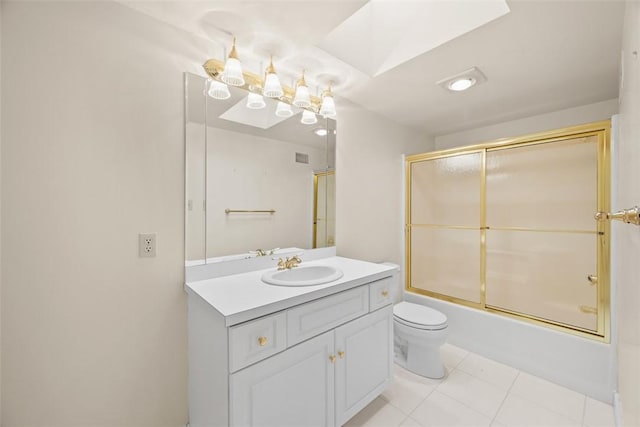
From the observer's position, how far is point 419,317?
2.00 meters

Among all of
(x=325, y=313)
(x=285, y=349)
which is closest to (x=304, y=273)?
(x=325, y=313)

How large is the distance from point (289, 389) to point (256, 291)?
0.44 metres

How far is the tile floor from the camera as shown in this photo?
1503mm

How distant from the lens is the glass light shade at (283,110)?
175 cm

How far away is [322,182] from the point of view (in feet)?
6.61

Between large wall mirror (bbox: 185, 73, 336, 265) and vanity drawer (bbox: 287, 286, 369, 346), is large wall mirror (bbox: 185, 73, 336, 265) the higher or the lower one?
the higher one

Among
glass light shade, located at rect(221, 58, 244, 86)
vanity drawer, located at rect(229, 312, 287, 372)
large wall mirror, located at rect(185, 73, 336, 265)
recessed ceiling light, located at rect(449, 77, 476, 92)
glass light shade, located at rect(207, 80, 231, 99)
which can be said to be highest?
recessed ceiling light, located at rect(449, 77, 476, 92)

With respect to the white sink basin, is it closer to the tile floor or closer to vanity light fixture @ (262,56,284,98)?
the tile floor

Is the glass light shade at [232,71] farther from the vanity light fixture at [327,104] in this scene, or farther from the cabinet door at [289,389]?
the cabinet door at [289,389]

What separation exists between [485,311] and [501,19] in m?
2.08

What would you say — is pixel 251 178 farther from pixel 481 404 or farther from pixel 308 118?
pixel 481 404

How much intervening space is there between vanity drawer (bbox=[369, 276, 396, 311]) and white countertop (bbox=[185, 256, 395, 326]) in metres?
0.04

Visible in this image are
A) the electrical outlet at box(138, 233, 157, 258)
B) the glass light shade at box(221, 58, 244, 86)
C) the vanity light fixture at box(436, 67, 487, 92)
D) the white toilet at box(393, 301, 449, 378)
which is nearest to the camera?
the electrical outlet at box(138, 233, 157, 258)

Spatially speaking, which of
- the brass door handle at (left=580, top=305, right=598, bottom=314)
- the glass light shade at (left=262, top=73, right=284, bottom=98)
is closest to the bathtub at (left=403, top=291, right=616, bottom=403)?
the brass door handle at (left=580, top=305, right=598, bottom=314)
